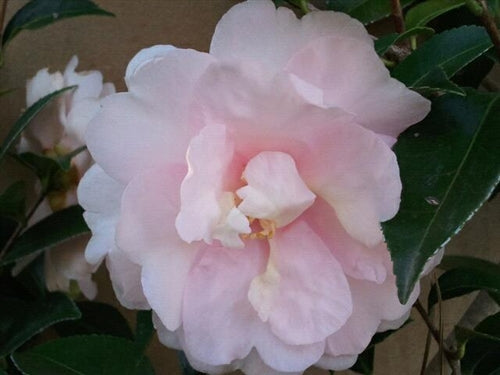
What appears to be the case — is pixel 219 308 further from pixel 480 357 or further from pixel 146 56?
pixel 480 357

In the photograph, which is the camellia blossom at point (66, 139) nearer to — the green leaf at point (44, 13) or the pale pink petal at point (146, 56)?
the green leaf at point (44, 13)

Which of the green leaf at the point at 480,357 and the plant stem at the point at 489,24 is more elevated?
the plant stem at the point at 489,24

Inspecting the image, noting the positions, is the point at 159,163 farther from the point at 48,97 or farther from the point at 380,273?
the point at 48,97

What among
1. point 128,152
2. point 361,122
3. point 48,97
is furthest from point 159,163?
point 48,97

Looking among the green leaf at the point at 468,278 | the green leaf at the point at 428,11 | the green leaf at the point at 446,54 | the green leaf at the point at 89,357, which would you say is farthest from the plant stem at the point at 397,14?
the green leaf at the point at 89,357

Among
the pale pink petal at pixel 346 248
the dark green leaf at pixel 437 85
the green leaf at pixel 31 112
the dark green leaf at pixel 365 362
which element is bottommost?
the dark green leaf at pixel 365 362

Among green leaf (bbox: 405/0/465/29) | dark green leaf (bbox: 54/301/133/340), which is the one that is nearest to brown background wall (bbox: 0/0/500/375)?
dark green leaf (bbox: 54/301/133/340)

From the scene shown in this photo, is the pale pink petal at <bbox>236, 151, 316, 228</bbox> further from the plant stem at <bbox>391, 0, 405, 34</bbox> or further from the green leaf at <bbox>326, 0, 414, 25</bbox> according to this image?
the green leaf at <bbox>326, 0, 414, 25</bbox>
